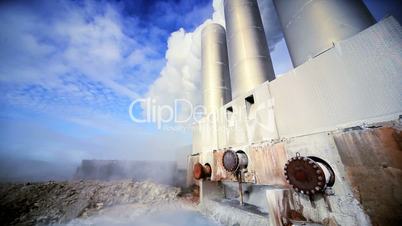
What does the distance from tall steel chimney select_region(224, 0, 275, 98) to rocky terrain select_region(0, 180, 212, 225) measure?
4.61m

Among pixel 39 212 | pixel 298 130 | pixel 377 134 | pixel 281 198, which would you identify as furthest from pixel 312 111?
pixel 39 212

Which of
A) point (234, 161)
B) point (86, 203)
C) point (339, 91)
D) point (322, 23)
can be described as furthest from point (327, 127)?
point (86, 203)

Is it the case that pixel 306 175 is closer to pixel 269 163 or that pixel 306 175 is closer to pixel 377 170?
pixel 377 170

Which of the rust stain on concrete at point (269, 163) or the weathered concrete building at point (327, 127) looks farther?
the rust stain on concrete at point (269, 163)

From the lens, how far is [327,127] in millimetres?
2561

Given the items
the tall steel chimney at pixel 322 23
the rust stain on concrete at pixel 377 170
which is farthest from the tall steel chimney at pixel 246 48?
the rust stain on concrete at pixel 377 170

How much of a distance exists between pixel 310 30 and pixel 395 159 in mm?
2888

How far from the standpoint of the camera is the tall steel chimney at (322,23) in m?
3.14

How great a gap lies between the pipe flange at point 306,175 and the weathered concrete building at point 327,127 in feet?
0.04

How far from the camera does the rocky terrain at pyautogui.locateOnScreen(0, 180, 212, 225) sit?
4277 millimetres

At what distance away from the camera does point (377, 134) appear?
195cm

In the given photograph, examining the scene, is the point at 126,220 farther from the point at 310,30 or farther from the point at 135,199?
the point at 310,30

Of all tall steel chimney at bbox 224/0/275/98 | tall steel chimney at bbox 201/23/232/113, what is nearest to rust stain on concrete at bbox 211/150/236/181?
tall steel chimney at bbox 224/0/275/98

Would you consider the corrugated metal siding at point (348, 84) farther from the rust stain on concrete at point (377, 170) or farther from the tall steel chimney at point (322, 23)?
the tall steel chimney at point (322, 23)
